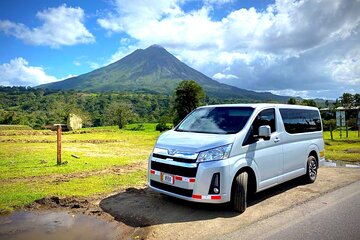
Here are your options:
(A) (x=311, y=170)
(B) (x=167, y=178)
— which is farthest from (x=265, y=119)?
(A) (x=311, y=170)

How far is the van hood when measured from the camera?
16.9 feet

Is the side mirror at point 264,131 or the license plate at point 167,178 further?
the side mirror at point 264,131

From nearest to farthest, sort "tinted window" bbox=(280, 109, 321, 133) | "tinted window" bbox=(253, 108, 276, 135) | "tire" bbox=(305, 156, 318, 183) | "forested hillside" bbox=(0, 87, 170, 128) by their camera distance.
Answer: "tinted window" bbox=(253, 108, 276, 135)
"tinted window" bbox=(280, 109, 321, 133)
"tire" bbox=(305, 156, 318, 183)
"forested hillside" bbox=(0, 87, 170, 128)

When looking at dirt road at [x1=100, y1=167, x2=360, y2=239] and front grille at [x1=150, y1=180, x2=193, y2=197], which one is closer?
dirt road at [x1=100, y1=167, x2=360, y2=239]

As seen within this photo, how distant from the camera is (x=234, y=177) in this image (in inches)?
210

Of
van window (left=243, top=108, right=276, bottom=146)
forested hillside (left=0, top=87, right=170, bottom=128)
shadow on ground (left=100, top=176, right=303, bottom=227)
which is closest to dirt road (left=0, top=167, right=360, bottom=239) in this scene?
shadow on ground (left=100, top=176, right=303, bottom=227)

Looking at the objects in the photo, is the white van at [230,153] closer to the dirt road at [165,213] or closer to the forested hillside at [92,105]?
the dirt road at [165,213]

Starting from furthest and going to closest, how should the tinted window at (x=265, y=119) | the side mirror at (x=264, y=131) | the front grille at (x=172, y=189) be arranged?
the tinted window at (x=265, y=119), the side mirror at (x=264, y=131), the front grille at (x=172, y=189)

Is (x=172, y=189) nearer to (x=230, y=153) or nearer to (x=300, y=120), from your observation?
(x=230, y=153)

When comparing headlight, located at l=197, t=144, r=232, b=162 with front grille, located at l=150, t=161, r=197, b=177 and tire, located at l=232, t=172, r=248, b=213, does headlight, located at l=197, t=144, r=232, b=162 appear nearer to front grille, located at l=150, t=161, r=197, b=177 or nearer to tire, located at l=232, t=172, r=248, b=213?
front grille, located at l=150, t=161, r=197, b=177

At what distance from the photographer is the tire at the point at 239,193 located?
17.5 ft

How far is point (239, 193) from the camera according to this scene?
17.5ft

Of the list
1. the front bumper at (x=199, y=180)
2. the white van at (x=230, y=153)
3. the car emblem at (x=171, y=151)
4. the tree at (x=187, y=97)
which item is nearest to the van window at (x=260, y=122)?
the white van at (x=230, y=153)

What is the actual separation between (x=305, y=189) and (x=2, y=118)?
70622 millimetres
